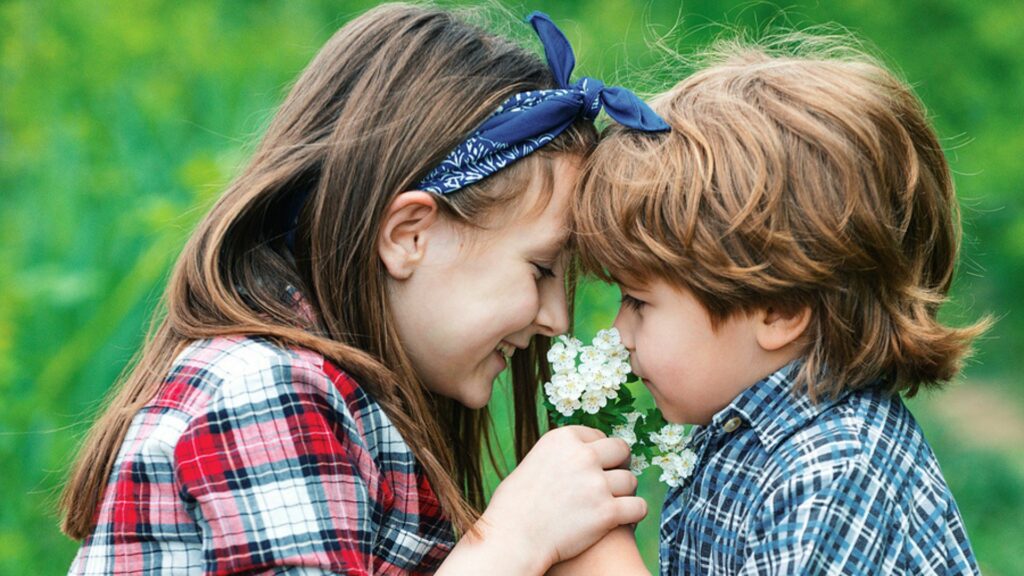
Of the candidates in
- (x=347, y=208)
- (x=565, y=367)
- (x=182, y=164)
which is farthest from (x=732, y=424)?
(x=182, y=164)

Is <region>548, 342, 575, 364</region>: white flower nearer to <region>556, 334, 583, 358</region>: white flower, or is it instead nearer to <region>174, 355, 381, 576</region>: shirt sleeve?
<region>556, 334, 583, 358</region>: white flower

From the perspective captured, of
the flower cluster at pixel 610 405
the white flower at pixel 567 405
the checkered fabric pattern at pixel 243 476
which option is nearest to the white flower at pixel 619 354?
the flower cluster at pixel 610 405

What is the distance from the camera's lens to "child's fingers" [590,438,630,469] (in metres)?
2.18

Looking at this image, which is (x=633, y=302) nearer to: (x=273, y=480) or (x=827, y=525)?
(x=827, y=525)

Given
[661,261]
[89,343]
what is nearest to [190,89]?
[89,343]

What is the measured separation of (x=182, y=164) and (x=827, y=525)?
2715 mm

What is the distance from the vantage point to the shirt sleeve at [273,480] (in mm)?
1854

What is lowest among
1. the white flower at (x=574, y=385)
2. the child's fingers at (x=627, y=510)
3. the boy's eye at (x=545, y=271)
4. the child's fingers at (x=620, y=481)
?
the child's fingers at (x=627, y=510)

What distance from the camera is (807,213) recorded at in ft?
6.70

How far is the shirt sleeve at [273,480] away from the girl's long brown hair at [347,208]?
0.17 m

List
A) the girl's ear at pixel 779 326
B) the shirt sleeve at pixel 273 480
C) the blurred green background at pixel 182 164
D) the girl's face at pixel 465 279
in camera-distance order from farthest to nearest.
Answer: the blurred green background at pixel 182 164 → the girl's face at pixel 465 279 → the girl's ear at pixel 779 326 → the shirt sleeve at pixel 273 480

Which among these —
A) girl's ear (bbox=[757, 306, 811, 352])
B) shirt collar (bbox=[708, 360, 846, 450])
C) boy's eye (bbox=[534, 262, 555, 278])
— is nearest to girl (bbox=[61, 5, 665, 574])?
boy's eye (bbox=[534, 262, 555, 278])

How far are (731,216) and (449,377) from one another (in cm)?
62

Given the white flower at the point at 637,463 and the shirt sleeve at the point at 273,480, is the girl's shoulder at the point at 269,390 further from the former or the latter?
the white flower at the point at 637,463
